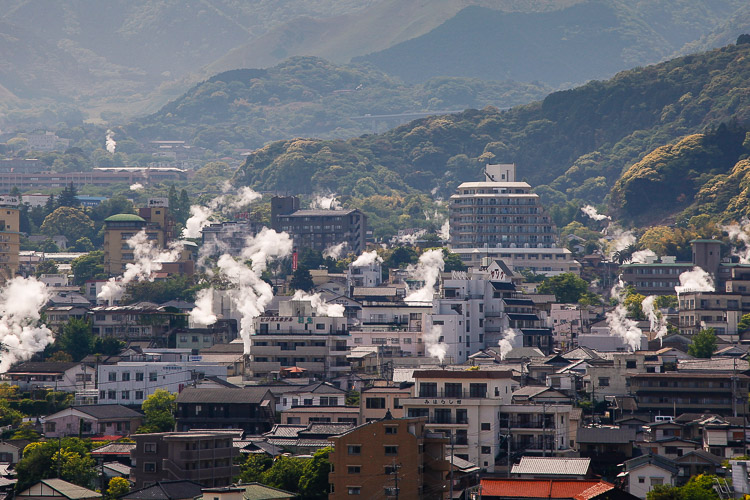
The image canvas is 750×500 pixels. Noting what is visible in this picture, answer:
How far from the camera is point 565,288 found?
137m

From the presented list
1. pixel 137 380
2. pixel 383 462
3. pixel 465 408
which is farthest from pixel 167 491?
pixel 137 380

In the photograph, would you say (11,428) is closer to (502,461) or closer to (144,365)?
(144,365)

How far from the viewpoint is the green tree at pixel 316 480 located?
64.6 metres

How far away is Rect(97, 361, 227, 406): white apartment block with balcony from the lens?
9588cm

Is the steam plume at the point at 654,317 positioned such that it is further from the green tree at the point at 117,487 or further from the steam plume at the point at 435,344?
the green tree at the point at 117,487

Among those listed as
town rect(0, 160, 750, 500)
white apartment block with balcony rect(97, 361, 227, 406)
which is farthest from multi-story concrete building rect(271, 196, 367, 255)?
white apartment block with balcony rect(97, 361, 227, 406)

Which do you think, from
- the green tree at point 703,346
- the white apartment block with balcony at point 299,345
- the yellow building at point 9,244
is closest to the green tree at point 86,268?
the yellow building at point 9,244

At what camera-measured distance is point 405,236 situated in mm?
185750

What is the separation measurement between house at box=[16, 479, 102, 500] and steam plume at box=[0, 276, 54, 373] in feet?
139

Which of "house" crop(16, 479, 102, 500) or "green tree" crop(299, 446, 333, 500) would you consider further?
"green tree" crop(299, 446, 333, 500)

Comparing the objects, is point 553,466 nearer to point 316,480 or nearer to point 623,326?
point 316,480

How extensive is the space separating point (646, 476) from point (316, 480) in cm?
1304

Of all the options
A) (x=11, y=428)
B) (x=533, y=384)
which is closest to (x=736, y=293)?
(x=533, y=384)

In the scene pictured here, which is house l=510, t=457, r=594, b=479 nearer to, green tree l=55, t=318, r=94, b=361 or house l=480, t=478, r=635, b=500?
house l=480, t=478, r=635, b=500
